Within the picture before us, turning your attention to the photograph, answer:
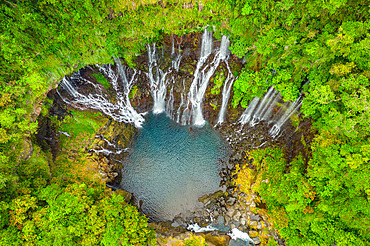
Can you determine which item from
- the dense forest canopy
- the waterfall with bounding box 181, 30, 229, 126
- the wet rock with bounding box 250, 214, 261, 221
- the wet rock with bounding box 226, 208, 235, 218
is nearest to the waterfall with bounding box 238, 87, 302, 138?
the dense forest canopy

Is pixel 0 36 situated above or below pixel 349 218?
above

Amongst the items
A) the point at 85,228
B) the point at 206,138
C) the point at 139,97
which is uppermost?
the point at 139,97

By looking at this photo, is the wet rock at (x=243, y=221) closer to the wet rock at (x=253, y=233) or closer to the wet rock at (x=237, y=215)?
the wet rock at (x=237, y=215)

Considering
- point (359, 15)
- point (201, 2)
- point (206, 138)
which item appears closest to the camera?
point (359, 15)

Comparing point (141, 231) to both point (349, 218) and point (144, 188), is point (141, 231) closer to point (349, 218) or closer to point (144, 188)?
point (144, 188)

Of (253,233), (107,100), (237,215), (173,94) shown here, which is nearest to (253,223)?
(253,233)

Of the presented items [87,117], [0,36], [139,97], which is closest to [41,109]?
[87,117]

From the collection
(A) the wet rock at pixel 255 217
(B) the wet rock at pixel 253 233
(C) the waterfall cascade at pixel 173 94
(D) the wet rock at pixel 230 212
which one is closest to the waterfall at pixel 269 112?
(C) the waterfall cascade at pixel 173 94

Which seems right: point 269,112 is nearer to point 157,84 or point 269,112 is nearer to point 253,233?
point 253,233
